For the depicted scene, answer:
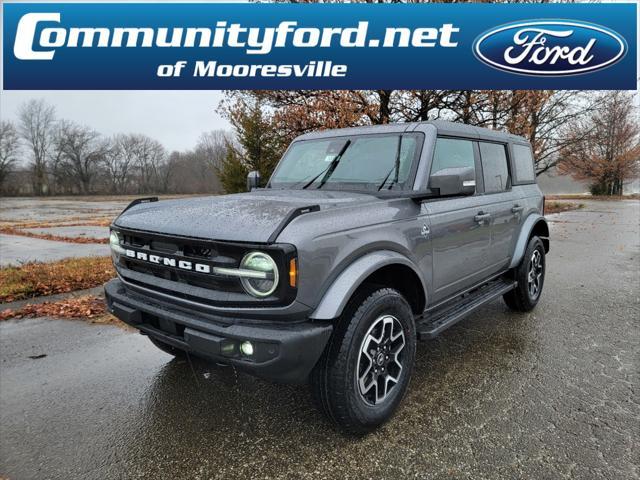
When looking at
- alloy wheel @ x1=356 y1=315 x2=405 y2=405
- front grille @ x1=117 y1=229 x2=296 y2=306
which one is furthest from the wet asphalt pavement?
front grille @ x1=117 y1=229 x2=296 y2=306

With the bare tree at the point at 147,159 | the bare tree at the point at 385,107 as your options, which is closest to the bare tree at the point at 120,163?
the bare tree at the point at 147,159

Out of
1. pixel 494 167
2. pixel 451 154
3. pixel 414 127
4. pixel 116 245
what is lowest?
pixel 116 245

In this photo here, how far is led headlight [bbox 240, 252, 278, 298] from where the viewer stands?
2.05 m

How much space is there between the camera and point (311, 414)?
8.84 feet

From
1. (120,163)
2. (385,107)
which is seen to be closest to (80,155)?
(120,163)

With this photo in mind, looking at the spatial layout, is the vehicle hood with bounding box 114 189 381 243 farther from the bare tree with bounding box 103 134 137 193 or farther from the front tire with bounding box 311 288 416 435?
the bare tree with bounding box 103 134 137 193

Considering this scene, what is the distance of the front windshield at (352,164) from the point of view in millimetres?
3113

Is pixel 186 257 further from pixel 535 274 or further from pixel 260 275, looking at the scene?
pixel 535 274

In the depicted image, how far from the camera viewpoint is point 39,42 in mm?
9664

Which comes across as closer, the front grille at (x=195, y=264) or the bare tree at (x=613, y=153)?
the front grille at (x=195, y=264)

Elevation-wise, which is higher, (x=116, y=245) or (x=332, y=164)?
(x=332, y=164)

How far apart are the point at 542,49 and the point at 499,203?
9788 millimetres

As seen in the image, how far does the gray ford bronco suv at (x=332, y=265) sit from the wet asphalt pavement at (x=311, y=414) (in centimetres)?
32

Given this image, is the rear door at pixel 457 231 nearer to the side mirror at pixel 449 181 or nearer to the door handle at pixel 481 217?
the door handle at pixel 481 217
